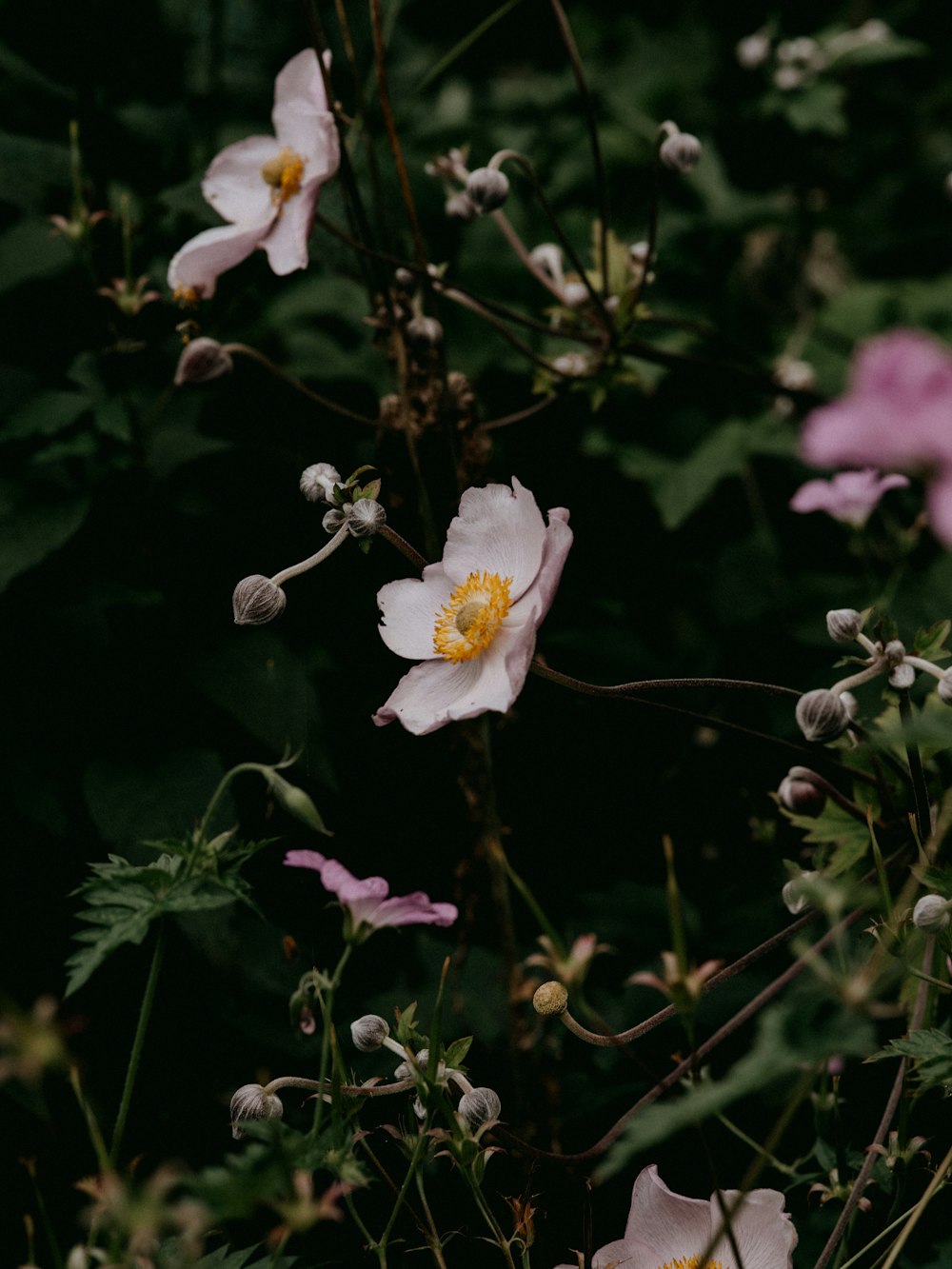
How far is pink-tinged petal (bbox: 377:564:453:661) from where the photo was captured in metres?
0.91

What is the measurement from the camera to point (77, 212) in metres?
1.16

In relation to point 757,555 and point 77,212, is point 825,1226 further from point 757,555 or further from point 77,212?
point 77,212

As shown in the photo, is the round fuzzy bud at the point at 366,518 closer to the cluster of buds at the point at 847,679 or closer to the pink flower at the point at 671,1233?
the cluster of buds at the point at 847,679

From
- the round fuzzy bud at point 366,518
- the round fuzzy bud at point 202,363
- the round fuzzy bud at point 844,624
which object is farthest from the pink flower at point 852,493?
the round fuzzy bud at point 202,363

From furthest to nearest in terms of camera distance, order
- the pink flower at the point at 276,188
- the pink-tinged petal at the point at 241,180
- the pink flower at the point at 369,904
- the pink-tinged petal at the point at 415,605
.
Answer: the pink-tinged petal at the point at 241,180 < the pink flower at the point at 276,188 < the pink-tinged petal at the point at 415,605 < the pink flower at the point at 369,904

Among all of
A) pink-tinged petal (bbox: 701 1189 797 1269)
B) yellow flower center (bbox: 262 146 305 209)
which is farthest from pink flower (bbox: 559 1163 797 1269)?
yellow flower center (bbox: 262 146 305 209)

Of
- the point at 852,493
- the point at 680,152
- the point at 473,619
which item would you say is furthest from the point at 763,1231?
the point at 680,152

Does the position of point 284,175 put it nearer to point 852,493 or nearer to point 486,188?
point 486,188

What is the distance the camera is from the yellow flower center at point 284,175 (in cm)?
109

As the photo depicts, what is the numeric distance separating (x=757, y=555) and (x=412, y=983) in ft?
2.33

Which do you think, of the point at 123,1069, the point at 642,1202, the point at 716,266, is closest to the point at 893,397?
the point at 642,1202

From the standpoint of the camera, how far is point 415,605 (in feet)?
3.02

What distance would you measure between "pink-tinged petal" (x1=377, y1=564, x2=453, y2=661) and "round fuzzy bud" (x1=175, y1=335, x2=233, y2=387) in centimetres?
30

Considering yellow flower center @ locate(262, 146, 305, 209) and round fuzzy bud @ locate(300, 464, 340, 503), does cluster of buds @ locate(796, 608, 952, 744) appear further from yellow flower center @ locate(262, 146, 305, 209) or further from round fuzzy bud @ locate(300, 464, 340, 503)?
yellow flower center @ locate(262, 146, 305, 209)
